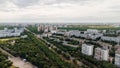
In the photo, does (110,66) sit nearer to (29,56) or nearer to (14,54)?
(29,56)

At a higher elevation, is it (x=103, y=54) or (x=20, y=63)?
(x=103, y=54)

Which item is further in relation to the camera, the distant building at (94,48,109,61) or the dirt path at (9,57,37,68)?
the distant building at (94,48,109,61)

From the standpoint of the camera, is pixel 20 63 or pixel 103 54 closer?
pixel 20 63

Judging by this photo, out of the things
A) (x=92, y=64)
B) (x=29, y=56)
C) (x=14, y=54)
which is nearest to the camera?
(x=92, y=64)

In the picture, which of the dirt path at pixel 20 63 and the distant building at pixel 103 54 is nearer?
the dirt path at pixel 20 63

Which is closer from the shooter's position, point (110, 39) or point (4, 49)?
point (4, 49)

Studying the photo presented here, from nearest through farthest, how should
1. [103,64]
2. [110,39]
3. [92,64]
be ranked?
[103,64] < [92,64] < [110,39]

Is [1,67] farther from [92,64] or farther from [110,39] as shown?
[110,39]

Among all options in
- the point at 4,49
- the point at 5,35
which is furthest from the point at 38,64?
the point at 5,35

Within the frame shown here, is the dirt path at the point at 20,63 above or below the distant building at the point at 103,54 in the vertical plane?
below

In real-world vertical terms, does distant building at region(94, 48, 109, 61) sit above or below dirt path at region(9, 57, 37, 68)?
above
